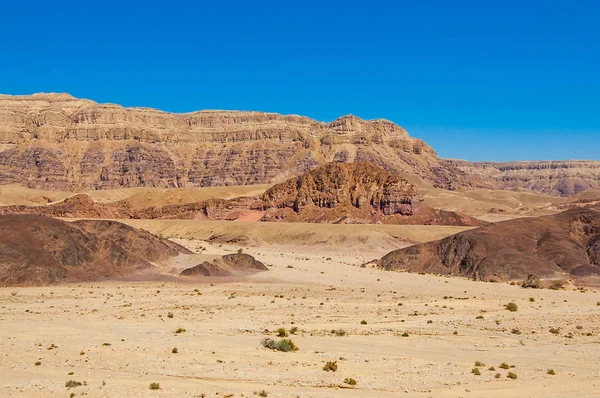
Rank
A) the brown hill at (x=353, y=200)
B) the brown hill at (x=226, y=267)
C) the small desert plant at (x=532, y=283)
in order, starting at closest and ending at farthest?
the small desert plant at (x=532, y=283), the brown hill at (x=226, y=267), the brown hill at (x=353, y=200)

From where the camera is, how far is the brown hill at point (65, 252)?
46594 millimetres

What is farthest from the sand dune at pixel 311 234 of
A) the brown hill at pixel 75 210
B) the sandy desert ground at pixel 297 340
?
the sandy desert ground at pixel 297 340

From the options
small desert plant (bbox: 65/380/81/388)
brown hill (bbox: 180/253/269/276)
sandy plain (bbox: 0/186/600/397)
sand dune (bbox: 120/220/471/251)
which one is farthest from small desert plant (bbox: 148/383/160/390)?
sand dune (bbox: 120/220/471/251)

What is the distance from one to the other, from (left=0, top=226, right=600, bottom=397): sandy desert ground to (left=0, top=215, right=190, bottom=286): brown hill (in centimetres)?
267

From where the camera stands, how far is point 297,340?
25.7 metres

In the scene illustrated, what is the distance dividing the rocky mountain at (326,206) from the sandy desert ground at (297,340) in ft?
197

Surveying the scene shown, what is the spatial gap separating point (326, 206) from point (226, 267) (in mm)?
56701

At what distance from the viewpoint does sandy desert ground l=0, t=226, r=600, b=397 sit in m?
Result: 18.8

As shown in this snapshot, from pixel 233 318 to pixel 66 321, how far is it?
792 centimetres

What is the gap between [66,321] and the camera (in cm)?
3050

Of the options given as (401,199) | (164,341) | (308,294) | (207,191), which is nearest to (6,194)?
(207,191)

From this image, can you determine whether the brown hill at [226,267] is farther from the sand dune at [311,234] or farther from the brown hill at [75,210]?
the brown hill at [75,210]

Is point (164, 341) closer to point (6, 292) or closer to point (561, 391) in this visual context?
point (561, 391)

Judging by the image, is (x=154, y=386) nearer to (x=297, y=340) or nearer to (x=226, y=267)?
(x=297, y=340)
